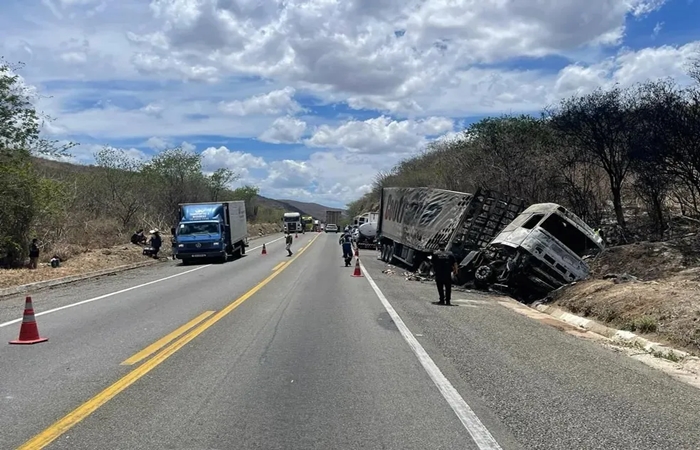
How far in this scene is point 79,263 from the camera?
2750 cm

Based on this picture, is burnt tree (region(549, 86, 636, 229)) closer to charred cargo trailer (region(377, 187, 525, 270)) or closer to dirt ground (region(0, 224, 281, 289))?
charred cargo trailer (region(377, 187, 525, 270))

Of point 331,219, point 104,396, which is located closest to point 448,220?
point 104,396

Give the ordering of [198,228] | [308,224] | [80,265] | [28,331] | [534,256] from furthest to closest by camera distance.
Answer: [308,224] < [198,228] < [80,265] < [534,256] < [28,331]

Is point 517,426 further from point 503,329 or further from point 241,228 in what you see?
point 241,228

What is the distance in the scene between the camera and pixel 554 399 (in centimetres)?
650

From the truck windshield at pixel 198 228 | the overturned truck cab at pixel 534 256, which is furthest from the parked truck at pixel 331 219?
the overturned truck cab at pixel 534 256

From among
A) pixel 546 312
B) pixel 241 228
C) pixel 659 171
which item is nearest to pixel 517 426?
pixel 546 312

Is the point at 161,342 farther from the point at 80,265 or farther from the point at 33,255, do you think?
the point at 80,265

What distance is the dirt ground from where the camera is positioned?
860 inches

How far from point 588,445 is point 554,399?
141 cm

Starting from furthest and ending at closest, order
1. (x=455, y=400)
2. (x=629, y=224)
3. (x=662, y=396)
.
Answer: (x=629, y=224) → (x=662, y=396) → (x=455, y=400)

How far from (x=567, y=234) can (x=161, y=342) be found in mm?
14259

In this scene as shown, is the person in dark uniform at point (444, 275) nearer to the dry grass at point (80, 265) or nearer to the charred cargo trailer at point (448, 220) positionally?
the charred cargo trailer at point (448, 220)

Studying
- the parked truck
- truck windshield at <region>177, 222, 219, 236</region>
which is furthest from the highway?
the parked truck
